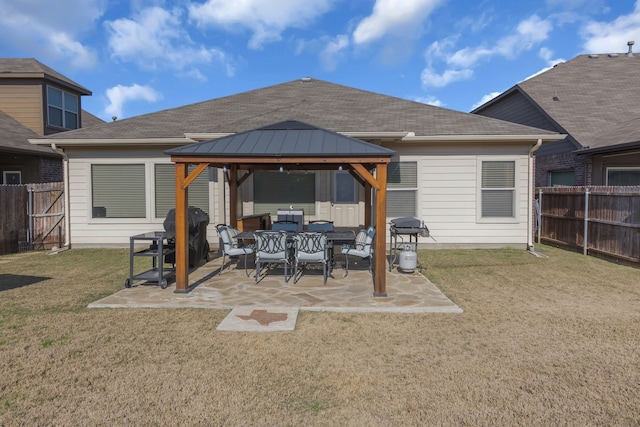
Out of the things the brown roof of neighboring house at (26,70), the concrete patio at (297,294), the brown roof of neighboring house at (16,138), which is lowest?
the concrete patio at (297,294)

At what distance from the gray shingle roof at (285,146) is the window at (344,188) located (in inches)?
174

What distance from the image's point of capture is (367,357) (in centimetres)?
379

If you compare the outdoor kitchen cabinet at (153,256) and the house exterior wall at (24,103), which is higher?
the house exterior wall at (24,103)

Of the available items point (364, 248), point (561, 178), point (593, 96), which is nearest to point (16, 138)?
point (364, 248)

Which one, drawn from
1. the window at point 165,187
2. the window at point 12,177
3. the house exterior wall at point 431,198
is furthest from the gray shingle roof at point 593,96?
the window at point 12,177

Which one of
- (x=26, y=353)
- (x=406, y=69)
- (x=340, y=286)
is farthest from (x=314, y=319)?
(x=406, y=69)

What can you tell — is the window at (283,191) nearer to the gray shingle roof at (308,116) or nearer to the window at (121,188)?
the gray shingle roof at (308,116)

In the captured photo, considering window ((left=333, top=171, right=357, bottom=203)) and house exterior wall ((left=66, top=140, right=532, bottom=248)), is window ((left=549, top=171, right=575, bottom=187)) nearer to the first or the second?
house exterior wall ((left=66, top=140, right=532, bottom=248))

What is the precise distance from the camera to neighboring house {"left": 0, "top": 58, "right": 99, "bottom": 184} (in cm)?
1413

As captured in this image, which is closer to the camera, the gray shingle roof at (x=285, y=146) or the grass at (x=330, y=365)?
the grass at (x=330, y=365)

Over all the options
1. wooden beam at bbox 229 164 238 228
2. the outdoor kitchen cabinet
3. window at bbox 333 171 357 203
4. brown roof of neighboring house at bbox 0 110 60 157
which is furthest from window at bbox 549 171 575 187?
brown roof of neighboring house at bbox 0 110 60 157

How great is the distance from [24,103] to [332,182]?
44.1ft

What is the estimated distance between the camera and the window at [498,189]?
10.4 metres

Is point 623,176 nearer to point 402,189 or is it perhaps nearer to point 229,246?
point 402,189
